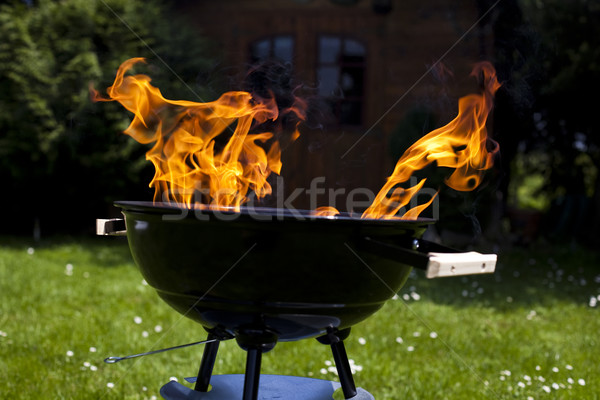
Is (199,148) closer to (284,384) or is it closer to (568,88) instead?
(284,384)

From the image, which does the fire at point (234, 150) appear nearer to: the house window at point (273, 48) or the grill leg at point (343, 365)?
the grill leg at point (343, 365)

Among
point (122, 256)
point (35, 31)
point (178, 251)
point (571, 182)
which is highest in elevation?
point (35, 31)

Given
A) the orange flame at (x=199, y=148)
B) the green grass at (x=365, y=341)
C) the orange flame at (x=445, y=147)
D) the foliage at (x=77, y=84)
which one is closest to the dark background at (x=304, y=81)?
the foliage at (x=77, y=84)

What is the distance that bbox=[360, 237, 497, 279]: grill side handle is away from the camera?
3.99ft

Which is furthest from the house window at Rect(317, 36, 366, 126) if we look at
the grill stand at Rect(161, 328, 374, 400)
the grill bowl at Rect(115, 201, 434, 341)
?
the grill bowl at Rect(115, 201, 434, 341)

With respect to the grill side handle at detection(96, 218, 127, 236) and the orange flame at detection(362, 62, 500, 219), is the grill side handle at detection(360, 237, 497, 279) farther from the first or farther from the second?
the grill side handle at detection(96, 218, 127, 236)

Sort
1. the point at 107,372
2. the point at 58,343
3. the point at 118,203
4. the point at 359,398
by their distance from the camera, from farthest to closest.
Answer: the point at 58,343
the point at 107,372
the point at 359,398
the point at 118,203

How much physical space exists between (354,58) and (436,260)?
581cm

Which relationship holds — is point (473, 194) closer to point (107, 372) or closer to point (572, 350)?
point (572, 350)

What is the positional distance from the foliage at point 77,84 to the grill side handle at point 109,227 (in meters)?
4.24

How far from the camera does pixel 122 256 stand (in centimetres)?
522

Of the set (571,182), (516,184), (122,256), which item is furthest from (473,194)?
(122,256)

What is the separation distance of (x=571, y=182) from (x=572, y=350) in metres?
5.64

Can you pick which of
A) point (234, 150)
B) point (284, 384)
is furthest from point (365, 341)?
point (234, 150)
